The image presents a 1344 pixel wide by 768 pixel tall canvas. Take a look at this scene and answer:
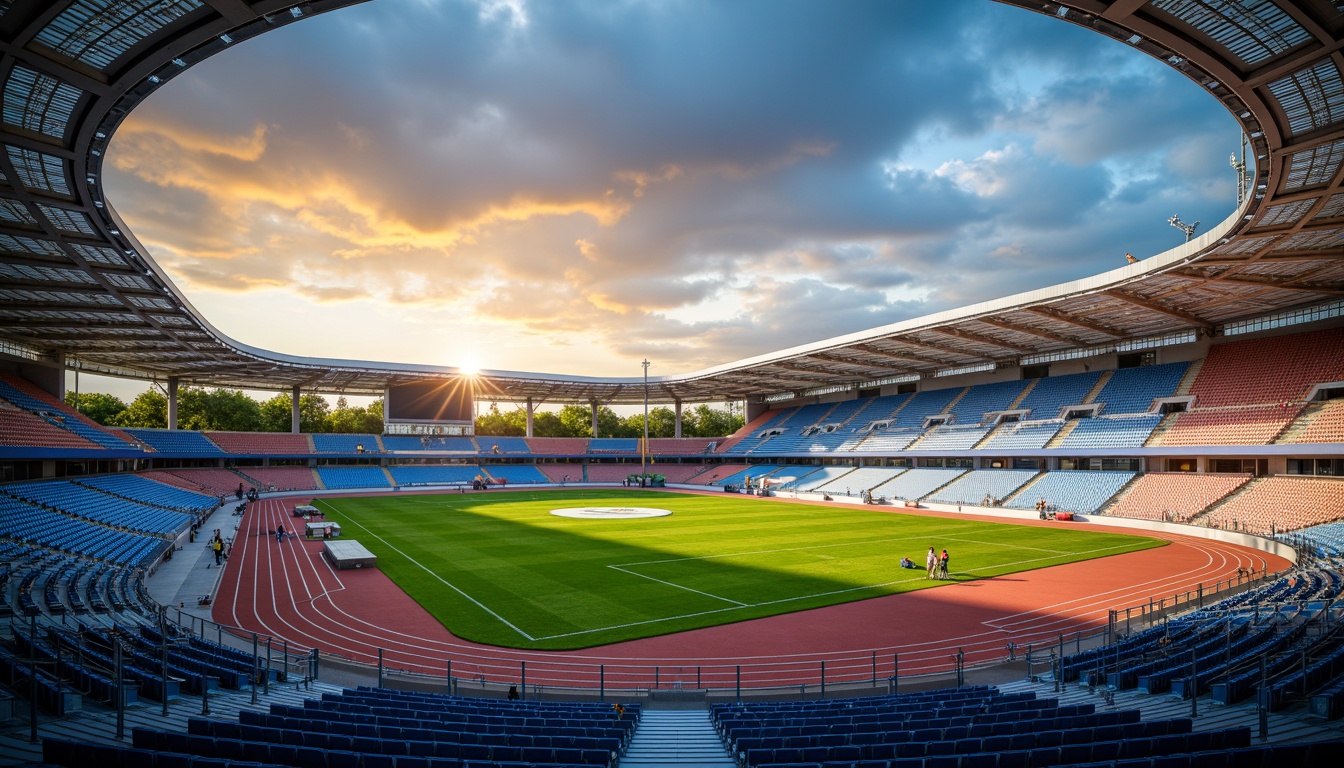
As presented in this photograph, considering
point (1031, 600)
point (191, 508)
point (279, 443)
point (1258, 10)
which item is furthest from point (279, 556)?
point (279, 443)

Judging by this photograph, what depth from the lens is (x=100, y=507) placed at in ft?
117

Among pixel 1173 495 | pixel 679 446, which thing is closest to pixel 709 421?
pixel 679 446

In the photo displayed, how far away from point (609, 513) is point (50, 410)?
3753cm

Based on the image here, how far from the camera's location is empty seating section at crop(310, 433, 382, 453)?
77938 mm

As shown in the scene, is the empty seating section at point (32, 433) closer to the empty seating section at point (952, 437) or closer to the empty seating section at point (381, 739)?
the empty seating section at point (381, 739)

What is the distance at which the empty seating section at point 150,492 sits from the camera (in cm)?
4268

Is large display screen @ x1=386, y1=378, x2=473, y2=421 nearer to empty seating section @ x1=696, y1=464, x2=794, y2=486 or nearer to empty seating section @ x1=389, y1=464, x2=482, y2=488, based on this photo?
empty seating section @ x1=389, y1=464, x2=482, y2=488

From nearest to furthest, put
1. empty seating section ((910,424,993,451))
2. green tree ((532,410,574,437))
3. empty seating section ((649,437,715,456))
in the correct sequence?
1. empty seating section ((910,424,993,451))
2. empty seating section ((649,437,715,456))
3. green tree ((532,410,574,437))

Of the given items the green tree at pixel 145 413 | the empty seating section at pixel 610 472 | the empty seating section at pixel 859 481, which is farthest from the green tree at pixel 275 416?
the empty seating section at pixel 859 481

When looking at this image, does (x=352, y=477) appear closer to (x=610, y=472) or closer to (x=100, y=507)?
(x=610, y=472)

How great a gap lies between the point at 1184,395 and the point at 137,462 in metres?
84.7

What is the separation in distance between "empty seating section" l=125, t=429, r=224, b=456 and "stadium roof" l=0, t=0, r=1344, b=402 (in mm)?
6527

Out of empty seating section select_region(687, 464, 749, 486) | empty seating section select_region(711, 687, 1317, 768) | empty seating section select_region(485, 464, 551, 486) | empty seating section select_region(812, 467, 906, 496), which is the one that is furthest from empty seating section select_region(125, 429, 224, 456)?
empty seating section select_region(711, 687, 1317, 768)

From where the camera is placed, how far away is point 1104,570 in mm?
29094
